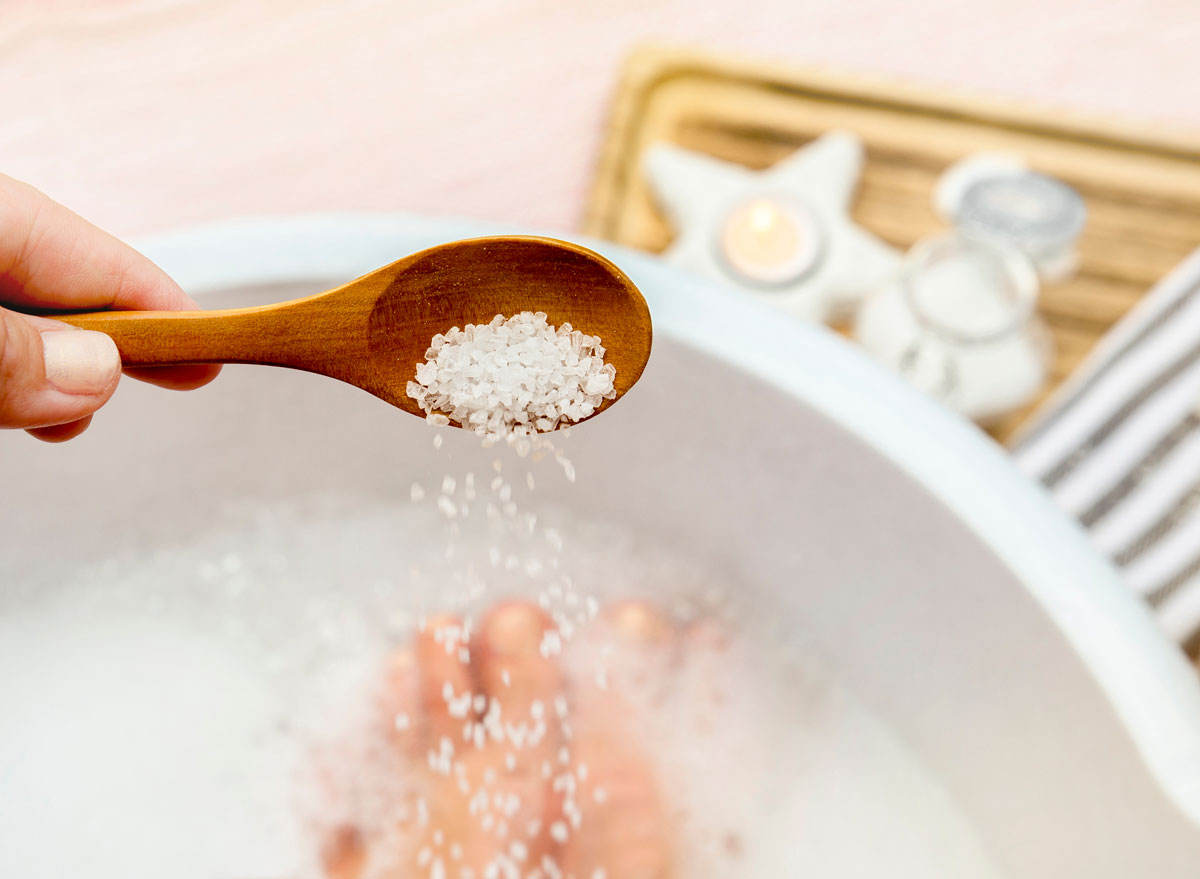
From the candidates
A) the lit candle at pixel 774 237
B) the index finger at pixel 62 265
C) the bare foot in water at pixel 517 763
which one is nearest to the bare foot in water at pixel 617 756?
the bare foot in water at pixel 517 763

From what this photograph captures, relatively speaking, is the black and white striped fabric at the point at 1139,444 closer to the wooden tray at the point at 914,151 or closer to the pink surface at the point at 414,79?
the wooden tray at the point at 914,151

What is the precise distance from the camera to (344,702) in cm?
78

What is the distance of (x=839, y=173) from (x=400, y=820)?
1.93 feet

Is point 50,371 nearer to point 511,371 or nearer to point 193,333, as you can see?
point 193,333

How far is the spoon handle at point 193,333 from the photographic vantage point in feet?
1.43

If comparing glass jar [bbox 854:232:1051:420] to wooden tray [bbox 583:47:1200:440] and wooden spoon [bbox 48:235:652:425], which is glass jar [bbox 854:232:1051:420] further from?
wooden spoon [bbox 48:235:652:425]

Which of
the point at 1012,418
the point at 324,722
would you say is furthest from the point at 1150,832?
the point at 324,722

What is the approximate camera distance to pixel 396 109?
0.87m

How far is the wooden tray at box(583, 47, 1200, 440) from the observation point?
73 centimetres

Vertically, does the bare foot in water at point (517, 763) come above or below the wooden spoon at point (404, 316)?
below

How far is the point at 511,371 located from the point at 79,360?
18cm

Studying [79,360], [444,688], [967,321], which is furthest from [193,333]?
[967,321]

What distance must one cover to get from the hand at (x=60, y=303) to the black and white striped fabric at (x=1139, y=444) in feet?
1.82

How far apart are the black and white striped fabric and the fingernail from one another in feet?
1.85
